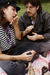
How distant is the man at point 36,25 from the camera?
2.51 metres

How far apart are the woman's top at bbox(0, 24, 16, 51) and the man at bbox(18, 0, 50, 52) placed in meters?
0.41

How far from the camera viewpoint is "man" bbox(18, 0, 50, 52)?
8.23 ft

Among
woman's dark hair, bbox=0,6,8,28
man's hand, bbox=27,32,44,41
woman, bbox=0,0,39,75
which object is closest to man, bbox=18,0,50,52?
man's hand, bbox=27,32,44,41

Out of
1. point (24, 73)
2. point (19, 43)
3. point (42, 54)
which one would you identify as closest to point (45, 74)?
point (24, 73)

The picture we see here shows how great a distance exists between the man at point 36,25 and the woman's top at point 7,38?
411 millimetres

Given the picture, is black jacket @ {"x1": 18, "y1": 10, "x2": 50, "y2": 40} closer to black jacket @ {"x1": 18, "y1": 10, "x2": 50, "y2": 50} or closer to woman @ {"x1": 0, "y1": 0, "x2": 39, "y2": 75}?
black jacket @ {"x1": 18, "y1": 10, "x2": 50, "y2": 50}

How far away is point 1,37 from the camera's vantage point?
2.06 metres

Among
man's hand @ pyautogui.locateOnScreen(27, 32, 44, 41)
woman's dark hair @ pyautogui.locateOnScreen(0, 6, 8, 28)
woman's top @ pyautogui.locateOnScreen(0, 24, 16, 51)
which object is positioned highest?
woman's dark hair @ pyautogui.locateOnScreen(0, 6, 8, 28)

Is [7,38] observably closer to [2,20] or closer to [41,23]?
[2,20]

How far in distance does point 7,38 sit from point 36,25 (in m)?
0.76

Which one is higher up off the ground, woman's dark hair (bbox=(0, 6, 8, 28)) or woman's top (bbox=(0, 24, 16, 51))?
woman's dark hair (bbox=(0, 6, 8, 28))

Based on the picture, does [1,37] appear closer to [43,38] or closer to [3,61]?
[3,61]

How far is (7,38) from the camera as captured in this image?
2.16m

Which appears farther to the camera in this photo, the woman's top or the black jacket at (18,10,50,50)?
the black jacket at (18,10,50,50)
